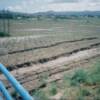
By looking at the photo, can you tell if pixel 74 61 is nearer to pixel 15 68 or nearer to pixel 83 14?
pixel 15 68

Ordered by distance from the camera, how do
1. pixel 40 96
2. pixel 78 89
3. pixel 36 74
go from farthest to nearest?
pixel 36 74 < pixel 78 89 < pixel 40 96

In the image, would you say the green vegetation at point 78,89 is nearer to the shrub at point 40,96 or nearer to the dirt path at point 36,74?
the shrub at point 40,96

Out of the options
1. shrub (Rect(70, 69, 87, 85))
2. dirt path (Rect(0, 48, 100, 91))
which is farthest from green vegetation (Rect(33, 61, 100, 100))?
dirt path (Rect(0, 48, 100, 91))

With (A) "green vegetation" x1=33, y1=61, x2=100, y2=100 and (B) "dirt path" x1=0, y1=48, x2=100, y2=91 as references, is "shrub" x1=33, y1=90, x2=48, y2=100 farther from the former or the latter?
(B) "dirt path" x1=0, y1=48, x2=100, y2=91

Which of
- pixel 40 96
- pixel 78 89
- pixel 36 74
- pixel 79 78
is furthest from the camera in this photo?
pixel 36 74

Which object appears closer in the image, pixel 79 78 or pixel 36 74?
pixel 79 78

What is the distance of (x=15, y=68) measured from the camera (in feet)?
34.9

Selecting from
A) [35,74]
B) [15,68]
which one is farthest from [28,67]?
[35,74]

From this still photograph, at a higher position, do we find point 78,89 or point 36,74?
point 78,89

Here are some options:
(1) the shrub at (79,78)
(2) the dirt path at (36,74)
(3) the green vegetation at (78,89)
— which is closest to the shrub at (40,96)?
(3) the green vegetation at (78,89)

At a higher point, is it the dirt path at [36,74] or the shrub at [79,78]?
the shrub at [79,78]

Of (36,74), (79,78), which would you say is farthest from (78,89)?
(36,74)

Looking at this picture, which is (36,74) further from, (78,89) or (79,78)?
(78,89)

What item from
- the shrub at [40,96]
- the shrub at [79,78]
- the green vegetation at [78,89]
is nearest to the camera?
the shrub at [40,96]
